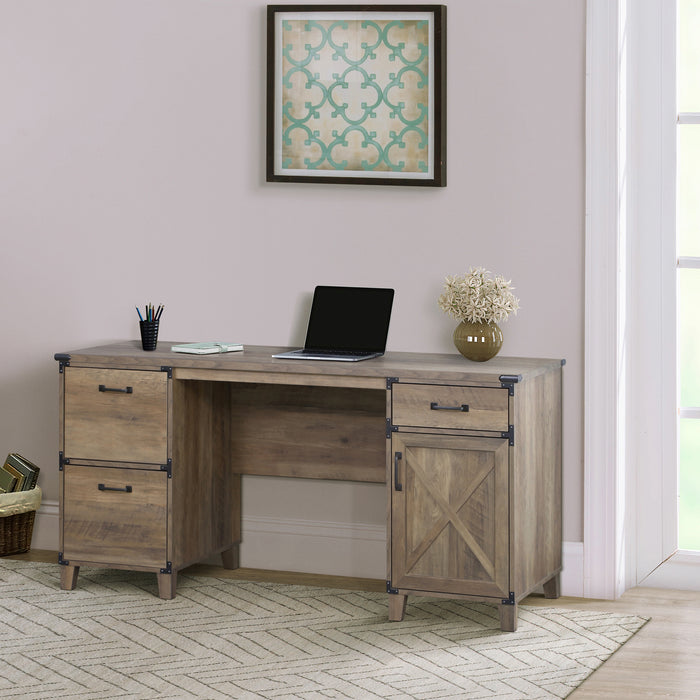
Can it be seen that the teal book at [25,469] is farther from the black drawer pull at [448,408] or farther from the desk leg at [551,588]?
the desk leg at [551,588]

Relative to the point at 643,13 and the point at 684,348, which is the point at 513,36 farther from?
the point at 684,348

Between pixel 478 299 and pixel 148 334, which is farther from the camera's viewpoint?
pixel 148 334

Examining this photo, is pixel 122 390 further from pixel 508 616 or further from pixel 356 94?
pixel 508 616

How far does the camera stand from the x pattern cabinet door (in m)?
3.25

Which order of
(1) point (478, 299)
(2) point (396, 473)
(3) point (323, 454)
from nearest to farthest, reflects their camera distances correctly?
(2) point (396, 473), (1) point (478, 299), (3) point (323, 454)

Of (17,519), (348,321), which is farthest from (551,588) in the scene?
(17,519)

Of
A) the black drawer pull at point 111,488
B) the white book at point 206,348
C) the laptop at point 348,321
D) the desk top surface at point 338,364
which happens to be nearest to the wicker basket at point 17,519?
the black drawer pull at point 111,488

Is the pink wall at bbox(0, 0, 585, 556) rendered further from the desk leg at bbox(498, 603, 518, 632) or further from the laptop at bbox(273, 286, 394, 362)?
the desk leg at bbox(498, 603, 518, 632)

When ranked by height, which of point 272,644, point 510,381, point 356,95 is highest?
point 356,95

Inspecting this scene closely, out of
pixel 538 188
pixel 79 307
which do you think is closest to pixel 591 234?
pixel 538 188

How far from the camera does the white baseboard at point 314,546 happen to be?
3.87 m

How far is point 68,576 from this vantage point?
144 inches

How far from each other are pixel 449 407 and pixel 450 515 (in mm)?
305

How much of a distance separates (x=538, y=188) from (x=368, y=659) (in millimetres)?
1529
